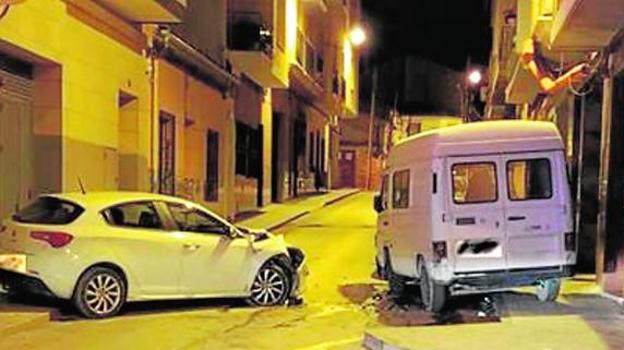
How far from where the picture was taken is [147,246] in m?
12.7

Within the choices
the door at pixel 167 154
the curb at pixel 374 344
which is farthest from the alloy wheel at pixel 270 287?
the door at pixel 167 154

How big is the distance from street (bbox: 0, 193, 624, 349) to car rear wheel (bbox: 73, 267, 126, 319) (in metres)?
0.19

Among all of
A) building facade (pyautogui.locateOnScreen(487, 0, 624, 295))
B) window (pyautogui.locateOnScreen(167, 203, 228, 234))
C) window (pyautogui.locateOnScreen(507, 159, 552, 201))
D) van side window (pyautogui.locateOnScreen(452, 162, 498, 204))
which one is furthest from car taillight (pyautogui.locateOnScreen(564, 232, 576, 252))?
window (pyautogui.locateOnScreen(167, 203, 228, 234))

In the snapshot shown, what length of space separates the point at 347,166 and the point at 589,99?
4966 centimetres

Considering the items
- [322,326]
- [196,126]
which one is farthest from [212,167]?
[322,326]

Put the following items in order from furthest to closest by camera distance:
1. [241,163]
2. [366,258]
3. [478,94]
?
[478,94] < [241,163] < [366,258]

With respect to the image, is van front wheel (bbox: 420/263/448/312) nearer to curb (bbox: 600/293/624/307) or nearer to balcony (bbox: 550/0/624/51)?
curb (bbox: 600/293/624/307)

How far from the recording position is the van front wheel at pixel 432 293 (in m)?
12.7

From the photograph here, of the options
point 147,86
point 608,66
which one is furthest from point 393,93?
point 608,66

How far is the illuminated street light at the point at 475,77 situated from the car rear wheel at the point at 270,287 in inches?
1807

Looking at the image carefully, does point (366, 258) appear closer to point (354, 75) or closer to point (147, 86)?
point (147, 86)

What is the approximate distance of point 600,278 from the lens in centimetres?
1484

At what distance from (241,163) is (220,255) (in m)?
19.2

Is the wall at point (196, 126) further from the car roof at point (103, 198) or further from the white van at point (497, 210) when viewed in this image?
the white van at point (497, 210)
